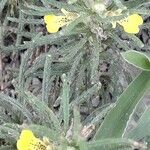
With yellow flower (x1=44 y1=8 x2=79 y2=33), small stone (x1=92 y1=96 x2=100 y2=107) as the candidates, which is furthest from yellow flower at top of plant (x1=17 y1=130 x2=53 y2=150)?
small stone (x1=92 y1=96 x2=100 y2=107)

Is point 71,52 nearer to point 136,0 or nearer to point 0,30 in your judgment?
point 136,0

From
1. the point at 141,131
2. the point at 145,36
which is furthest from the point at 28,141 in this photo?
the point at 145,36

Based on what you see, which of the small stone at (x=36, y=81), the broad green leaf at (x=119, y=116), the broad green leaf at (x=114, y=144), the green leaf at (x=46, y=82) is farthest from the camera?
the small stone at (x=36, y=81)

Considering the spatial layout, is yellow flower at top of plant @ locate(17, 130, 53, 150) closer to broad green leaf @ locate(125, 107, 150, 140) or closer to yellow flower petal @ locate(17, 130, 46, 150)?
yellow flower petal @ locate(17, 130, 46, 150)

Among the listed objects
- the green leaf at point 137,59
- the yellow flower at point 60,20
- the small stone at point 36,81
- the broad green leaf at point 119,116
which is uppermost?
the yellow flower at point 60,20

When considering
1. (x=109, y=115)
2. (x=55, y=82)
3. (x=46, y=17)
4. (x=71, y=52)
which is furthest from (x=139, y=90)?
(x=55, y=82)

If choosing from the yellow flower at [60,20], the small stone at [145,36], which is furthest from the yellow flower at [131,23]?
the small stone at [145,36]

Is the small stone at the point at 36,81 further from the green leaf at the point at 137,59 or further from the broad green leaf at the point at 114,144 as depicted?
the broad green leaf at the point at 114,144
